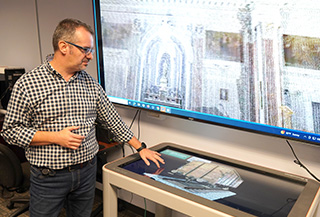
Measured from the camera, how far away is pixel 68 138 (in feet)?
4.98

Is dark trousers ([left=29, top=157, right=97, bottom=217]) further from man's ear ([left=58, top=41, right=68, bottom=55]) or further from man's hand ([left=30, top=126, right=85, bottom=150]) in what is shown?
man's ear ([left=58, top=41, right=68, bottom=55])

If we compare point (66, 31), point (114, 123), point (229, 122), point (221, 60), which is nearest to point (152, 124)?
point (114, 123)

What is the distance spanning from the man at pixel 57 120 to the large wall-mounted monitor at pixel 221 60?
0.52 m

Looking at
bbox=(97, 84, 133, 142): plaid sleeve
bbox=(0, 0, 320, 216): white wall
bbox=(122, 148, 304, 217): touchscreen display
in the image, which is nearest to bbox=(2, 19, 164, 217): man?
bbox=(97, 84, 133, 142): plaid sleeve

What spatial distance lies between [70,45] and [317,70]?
1196mm

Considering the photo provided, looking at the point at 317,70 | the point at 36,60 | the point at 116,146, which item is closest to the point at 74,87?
the point at 116,146

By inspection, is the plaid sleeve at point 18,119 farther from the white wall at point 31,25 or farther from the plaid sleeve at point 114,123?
the white wall at point 31,25

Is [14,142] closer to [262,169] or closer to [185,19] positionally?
[185,19]

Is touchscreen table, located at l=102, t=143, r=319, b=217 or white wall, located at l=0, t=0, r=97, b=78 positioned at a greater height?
white wall, located at l=0, t=0, r=97, b=78

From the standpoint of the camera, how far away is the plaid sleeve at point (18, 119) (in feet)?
5.01

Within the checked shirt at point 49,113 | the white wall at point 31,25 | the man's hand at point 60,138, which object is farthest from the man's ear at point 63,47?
the white wall at point 31,25

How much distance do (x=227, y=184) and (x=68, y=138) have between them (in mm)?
802

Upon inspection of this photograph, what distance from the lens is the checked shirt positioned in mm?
1537

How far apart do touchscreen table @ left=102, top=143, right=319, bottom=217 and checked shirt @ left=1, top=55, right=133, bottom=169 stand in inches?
9.1
